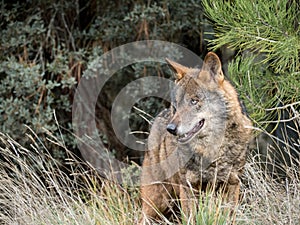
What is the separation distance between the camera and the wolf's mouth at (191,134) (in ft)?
13.0

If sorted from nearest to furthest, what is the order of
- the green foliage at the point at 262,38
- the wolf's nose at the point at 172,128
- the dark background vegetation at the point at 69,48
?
the wolf's nose at the point at 172,128
the green foliage at the point at 262,38
the dark background vegetation at the point at 69,48

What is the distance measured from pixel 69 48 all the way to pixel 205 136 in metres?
3.34

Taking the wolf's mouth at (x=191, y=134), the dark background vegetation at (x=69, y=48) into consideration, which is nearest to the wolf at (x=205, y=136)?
the wolf's mouth at (x=191, y=134)

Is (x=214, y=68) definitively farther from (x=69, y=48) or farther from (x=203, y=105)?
(x=69, y=48)

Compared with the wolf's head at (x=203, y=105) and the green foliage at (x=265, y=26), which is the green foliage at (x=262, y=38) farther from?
the wolf's head at (x=203, y=105)

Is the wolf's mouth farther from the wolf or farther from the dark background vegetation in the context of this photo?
the dark background vegetation

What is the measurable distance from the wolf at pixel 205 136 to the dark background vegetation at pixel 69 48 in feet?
7.75

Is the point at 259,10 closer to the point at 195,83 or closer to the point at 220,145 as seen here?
the point at 195,83

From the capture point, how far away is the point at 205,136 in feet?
13.5

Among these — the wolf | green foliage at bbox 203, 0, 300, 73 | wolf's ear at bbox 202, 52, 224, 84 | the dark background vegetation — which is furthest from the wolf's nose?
the dark background vegetation

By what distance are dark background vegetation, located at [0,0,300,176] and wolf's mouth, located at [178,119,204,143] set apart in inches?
97.7

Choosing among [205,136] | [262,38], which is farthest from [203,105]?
[262,38]

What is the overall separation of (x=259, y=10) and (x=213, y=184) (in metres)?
1.21

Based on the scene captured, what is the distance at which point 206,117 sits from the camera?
4043mm
